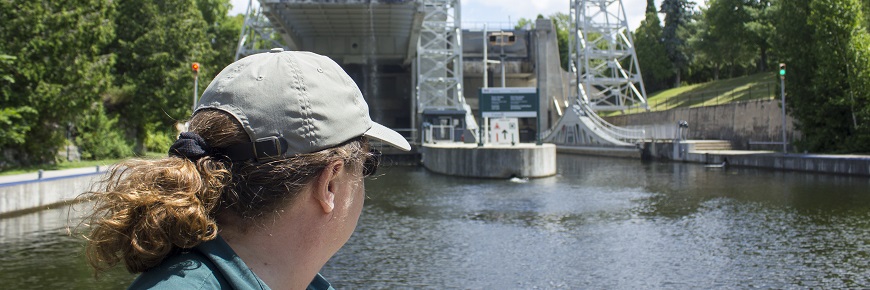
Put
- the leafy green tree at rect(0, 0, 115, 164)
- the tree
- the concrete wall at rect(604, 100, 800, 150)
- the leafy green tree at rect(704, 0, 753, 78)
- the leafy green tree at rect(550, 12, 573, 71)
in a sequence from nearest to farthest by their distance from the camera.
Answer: the leafy green tree at rect(0, 0, 115, 164)
the concrete wall at rect(604, 100, 800, 150)
the leafy green tree at rect(704, 0, 753, 78)
the tree
the leafy green tree at rect(550, 12, 573, 71)

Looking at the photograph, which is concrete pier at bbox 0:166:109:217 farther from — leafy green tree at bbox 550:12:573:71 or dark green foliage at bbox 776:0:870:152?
leafy green tree at bbox 550:12:573:71

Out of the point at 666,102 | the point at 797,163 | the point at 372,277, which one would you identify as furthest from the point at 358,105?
the point at 666,102

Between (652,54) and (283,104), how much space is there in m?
80.6

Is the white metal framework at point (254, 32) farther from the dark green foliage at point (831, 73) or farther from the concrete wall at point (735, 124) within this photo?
the dark green foliage at point (831, 73)

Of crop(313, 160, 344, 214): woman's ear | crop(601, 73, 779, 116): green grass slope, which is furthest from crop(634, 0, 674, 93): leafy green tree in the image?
crop(313, 160, 344, 214): woman's ear

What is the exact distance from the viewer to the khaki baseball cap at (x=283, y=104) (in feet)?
5.04

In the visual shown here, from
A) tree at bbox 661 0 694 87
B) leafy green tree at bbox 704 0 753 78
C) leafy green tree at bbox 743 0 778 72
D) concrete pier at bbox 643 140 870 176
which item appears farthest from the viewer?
tree at bbox 661 0 694 87

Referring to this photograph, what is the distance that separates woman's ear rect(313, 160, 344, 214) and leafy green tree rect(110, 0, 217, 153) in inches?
1271

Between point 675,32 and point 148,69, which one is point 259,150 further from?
point 675,32

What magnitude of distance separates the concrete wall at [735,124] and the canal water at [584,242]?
15.9 metres

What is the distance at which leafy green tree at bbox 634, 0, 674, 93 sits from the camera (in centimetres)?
7794

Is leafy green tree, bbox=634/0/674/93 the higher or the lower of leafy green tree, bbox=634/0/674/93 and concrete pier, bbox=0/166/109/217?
the higher

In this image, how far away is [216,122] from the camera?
61.1 inches

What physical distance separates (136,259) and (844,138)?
3249 centimetres
